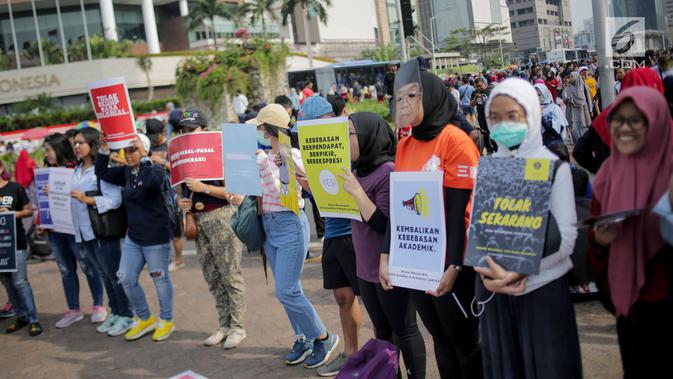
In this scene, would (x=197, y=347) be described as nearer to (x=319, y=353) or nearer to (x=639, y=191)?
(x=319, y=353)

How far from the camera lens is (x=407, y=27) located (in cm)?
791

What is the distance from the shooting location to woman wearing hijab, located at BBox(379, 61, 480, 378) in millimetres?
3037

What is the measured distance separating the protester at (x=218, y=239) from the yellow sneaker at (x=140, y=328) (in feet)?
3.42

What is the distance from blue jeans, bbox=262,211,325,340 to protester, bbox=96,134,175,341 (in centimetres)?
144

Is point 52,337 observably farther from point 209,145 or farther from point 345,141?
point 345,141

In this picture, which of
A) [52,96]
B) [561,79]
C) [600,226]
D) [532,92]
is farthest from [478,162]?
[52,96]

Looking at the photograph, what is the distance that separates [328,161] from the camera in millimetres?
3676

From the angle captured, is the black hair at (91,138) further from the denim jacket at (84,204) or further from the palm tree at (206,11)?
the palm tree at (206,11)

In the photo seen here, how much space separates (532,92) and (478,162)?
39 centimetres

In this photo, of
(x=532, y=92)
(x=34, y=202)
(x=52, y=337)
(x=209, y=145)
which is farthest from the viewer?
(x=34, y=202)

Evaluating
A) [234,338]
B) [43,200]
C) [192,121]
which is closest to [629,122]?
[192,121]

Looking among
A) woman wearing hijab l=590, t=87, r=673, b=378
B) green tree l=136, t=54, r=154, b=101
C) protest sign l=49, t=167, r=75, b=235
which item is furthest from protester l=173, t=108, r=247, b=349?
green tree l=136, t=54, r=154, b=101

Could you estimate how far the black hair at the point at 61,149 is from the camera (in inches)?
271

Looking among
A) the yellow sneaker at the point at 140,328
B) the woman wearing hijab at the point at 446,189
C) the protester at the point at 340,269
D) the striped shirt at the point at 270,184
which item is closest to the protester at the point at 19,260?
the yellow sneaker at the point at 140,328
